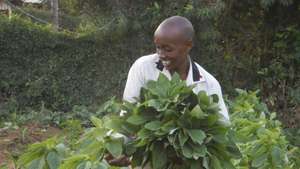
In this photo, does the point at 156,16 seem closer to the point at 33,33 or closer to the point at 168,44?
the point at 33,33

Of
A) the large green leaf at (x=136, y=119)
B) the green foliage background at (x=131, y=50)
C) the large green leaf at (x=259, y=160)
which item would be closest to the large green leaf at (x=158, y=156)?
the large green leaf at (x=136, y=119)

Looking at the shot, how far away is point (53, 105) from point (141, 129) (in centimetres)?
761

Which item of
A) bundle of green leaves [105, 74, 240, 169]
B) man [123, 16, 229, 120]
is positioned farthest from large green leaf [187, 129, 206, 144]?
man [123, 16, 229, 120]

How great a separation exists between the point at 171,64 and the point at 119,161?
0.57m

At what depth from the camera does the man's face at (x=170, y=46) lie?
2688 mm

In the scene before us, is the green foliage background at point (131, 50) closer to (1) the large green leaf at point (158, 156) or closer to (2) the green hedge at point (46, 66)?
(2) the green hedge at point (46, 66)

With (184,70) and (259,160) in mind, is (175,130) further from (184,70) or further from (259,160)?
(259,160)

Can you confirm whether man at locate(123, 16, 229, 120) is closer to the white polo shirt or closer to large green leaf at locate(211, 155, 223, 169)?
the white polo shirt

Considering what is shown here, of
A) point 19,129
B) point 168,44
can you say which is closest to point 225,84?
point 19,129

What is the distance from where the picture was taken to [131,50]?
30.6ft

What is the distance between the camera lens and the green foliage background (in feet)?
28.5

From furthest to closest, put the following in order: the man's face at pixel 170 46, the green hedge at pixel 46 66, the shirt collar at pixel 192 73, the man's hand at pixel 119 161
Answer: the green hedge at pixel 46 66 < the shirt collar at pixel 192 73 < the man's face at pixel 170 46 < the man's hand at pixel 119 161

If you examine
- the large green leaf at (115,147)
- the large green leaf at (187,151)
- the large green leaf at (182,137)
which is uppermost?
the large green leaf at (182,137)

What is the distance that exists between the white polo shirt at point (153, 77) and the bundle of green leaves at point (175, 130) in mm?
270
